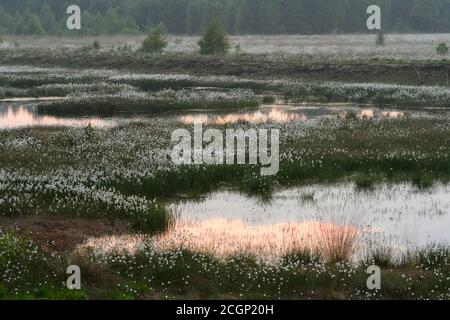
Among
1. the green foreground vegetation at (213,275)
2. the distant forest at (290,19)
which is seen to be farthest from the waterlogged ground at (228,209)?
the distant forest at (290,19)

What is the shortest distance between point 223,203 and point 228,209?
2.13ft

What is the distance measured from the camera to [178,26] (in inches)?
6196

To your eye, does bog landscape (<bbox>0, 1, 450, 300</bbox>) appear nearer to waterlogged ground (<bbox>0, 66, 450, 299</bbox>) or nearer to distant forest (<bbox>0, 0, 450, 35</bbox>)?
waterlogged ground (<bbox>0, 66, 450, 299</bbox>)

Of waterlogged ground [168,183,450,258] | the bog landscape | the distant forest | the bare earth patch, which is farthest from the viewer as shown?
the distant forest

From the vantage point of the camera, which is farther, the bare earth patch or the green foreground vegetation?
the bare earth patch

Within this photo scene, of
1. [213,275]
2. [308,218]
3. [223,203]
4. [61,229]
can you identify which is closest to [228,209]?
[223,203]

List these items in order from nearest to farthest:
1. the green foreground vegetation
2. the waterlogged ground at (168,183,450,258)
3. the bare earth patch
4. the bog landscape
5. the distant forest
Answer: the green foreground vegetation → the bog landscape → the bare earth patch → the waterlogged ground at (168,183,450,258) → the distant forest

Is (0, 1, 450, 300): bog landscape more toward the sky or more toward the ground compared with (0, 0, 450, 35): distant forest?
more toward the ground

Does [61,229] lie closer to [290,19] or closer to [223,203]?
[223,203]

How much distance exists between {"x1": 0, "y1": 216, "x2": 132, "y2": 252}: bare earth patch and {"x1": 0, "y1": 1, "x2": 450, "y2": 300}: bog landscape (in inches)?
1.8

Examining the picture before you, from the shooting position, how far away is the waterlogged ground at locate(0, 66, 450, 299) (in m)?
11.0

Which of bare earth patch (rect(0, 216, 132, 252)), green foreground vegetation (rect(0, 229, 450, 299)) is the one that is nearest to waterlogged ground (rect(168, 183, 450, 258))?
green foreground vegetation (rect(0, 229, 450, 299))

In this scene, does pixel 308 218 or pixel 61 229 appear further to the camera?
pixel 308 218

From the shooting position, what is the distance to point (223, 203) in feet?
56.1
